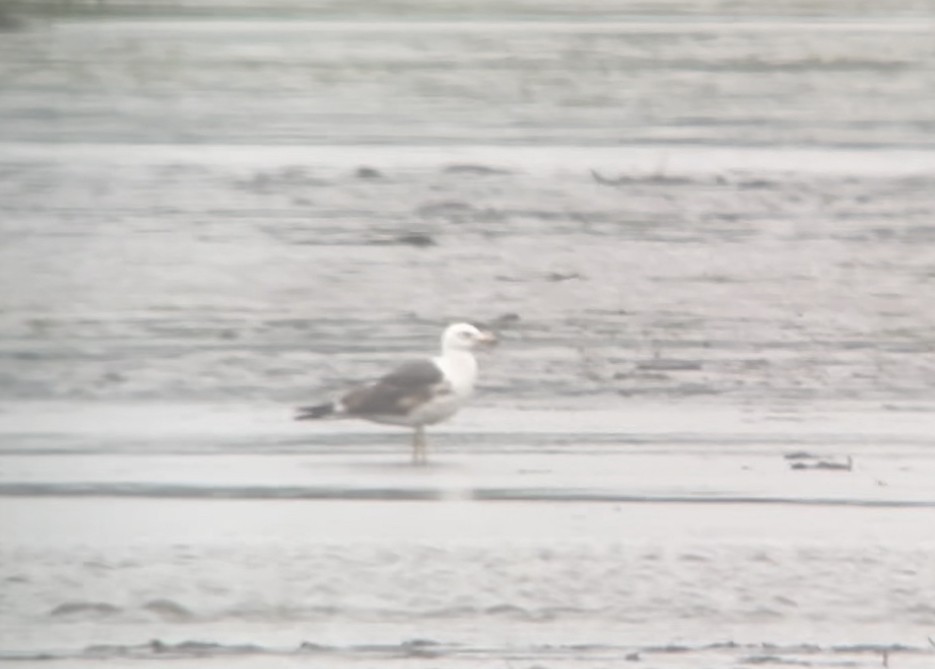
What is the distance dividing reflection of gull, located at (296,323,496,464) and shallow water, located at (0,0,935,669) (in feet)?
0.56

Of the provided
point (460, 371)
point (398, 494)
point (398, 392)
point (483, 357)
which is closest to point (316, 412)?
point (398, 392)

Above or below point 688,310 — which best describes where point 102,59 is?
above

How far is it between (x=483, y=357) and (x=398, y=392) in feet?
8.38

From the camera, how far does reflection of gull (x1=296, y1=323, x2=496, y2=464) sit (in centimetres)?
1210

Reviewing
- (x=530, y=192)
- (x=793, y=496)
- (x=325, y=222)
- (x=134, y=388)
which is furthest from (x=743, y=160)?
(x=793, y=496)

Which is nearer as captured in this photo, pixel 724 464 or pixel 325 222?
pixel 724 464

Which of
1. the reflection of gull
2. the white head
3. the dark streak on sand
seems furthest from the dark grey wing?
the dark streak on sand

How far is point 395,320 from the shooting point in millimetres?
15875

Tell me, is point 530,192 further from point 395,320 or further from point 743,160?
point 395,320

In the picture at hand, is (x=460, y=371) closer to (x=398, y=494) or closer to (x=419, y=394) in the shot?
(x=419, y=394)

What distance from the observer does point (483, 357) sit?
14.7m

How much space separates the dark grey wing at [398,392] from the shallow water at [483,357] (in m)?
0.21

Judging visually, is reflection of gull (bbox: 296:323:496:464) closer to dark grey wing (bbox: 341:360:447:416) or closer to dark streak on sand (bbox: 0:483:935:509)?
dark grey wing (bbox: 341:360:447:416)

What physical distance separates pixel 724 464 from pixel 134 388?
3216mm
